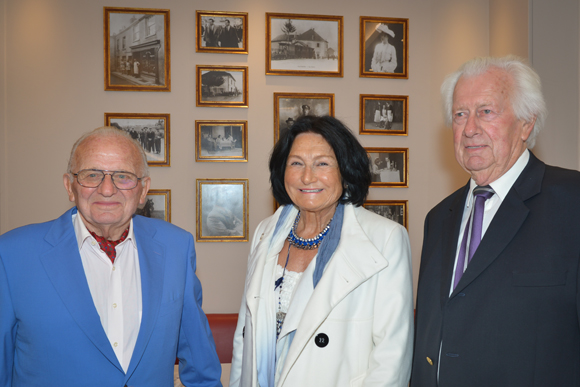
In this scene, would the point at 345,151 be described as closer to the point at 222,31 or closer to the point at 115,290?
the point at 115,290

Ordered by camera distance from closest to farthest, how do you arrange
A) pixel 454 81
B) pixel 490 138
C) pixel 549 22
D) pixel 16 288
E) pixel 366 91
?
1. pixel 16 288
2. pixel 490 138
3. pixel 454 81
4. pixel 549 22
5. pixel 366 91

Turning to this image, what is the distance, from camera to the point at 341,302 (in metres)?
1.77

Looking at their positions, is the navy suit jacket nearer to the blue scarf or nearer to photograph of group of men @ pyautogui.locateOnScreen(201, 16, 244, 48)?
the blue scarf

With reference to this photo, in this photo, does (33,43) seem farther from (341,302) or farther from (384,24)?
(341,302)

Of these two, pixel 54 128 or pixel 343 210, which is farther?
pixel 54 128

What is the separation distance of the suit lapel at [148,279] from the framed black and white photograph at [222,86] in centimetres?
223

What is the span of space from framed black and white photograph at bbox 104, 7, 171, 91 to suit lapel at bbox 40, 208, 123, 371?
2.53 meters

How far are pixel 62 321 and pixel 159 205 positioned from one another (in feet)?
7.99

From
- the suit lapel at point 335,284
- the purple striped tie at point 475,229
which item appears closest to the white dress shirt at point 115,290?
the suit lapel at point 335,284

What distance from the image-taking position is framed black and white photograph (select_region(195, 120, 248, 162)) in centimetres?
392

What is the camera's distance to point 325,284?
178cm

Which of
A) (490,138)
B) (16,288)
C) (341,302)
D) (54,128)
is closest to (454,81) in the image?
(490,138)

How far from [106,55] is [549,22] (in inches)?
141

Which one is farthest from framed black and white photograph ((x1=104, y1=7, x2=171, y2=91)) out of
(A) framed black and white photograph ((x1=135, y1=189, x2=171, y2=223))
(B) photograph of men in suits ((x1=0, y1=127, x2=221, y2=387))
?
(B) photograph of men in suits ((x1=0, y1=127, x2=221, y2=387))
